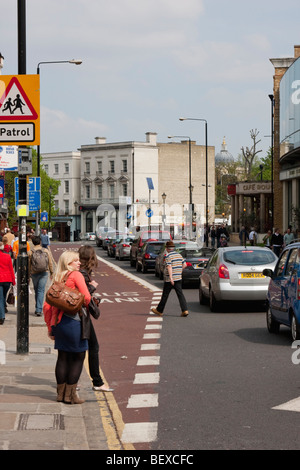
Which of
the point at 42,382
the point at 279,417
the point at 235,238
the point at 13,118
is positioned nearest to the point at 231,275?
the point at 13,118

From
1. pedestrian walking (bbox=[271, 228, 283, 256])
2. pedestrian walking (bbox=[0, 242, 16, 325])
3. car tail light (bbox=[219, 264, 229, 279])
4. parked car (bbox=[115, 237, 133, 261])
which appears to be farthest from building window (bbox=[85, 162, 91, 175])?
pedestrian walking (bbox=[0, 242, 16, 325])

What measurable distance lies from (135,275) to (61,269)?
28134 millimetres

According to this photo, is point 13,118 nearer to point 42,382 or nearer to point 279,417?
point 42,382

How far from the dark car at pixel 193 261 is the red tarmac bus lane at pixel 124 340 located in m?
1.37

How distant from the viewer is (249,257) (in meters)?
20.7

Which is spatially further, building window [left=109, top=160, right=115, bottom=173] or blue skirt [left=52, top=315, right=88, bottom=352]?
building window [left=109, top=160, right=115, bottom=173]

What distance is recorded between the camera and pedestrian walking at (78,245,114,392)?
33.1 ft

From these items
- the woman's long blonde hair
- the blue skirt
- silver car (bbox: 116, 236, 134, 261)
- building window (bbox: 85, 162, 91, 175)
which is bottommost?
silver car (bbox: 116, 236, 134, 261)

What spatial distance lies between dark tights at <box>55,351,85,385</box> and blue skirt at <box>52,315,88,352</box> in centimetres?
13

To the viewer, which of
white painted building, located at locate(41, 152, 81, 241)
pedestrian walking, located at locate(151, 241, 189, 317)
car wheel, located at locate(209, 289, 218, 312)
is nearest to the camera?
pedestrian walking, located at locate(151, 241, 189, 317)

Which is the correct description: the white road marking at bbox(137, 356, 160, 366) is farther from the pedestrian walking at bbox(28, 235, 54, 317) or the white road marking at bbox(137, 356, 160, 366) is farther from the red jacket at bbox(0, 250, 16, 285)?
the pedestrian walking at bbox(28, 235, 54, 317)

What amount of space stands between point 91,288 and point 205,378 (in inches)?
80.6

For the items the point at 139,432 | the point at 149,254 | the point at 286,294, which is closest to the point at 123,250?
the point at 149,254

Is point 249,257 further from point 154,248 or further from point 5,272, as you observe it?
point 154,248
